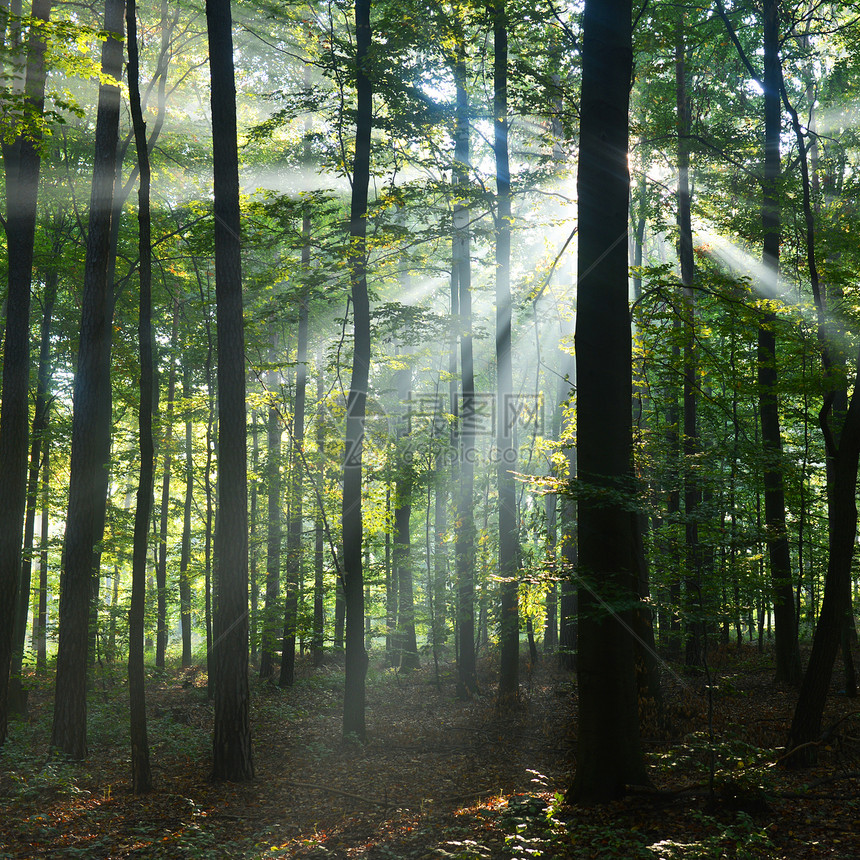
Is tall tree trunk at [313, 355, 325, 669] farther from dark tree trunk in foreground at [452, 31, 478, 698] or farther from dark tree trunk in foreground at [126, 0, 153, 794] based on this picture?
dark tree trunk in foreground at [126, 0, 153, 794]

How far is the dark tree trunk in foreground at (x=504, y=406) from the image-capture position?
11359mm

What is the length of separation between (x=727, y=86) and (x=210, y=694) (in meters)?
18.3

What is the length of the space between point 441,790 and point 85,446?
6717mm

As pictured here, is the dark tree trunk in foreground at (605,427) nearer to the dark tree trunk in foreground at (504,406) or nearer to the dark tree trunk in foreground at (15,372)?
the dark tree trunk in foreground at (504,406)

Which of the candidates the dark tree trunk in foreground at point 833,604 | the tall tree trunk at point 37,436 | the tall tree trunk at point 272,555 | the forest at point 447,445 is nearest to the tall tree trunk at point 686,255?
the forest at point 447,445

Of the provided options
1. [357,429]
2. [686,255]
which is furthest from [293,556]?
[686,255]

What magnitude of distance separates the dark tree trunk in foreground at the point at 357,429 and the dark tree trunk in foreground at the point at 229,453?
6.76 ft

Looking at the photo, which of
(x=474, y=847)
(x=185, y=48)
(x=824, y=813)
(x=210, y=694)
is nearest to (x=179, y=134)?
(x=185, y=48)

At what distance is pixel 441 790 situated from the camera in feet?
24.1

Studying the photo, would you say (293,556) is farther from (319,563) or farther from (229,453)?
(229,453)

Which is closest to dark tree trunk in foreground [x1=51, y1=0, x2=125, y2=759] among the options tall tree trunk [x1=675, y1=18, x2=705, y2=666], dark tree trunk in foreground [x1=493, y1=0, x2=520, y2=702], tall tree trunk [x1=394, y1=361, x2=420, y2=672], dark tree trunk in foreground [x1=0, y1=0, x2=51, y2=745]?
dark tree trunk in foreground [x1=0, y1=0, x2=51, y2=745]

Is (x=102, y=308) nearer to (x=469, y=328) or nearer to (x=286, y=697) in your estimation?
(x=469, y=328)

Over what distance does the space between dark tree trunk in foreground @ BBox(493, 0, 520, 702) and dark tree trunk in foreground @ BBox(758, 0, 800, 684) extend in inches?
168

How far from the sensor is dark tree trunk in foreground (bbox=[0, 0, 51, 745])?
28.2 feet
